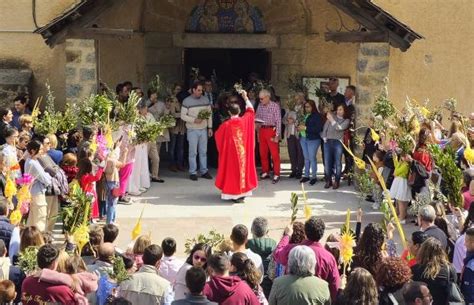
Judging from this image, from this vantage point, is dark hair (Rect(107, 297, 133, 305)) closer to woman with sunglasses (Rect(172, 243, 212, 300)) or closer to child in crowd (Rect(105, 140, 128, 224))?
woman with sunglasses (Rect(172, 243, 212, 300))

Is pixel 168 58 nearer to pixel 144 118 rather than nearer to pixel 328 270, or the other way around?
pixel 144 118

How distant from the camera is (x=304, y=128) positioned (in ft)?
50.3

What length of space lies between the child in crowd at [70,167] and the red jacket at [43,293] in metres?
4.50

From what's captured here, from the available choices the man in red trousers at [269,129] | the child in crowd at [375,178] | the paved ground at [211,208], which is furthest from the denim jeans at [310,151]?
the child in crowd at [375,178]

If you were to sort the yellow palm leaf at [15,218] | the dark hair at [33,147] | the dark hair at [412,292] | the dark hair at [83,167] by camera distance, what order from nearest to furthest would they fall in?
the dark hair at [412,292], the yellow palm leaf at [15,218], the dark hair at [33,147], the dark hair at [83,167]

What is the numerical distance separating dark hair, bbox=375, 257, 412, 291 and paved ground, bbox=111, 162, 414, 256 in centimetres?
445

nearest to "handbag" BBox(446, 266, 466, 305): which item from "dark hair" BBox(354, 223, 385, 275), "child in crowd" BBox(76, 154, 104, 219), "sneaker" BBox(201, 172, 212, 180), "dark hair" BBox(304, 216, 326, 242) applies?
"dark hair" BBox(354, 223, 385, 275)

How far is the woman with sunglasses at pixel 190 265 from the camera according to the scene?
8.06m

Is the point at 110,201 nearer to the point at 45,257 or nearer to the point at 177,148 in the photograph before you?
Result: the point at 177,148

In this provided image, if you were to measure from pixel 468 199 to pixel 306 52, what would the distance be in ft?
23.9

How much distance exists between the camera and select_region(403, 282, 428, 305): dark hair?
719cm

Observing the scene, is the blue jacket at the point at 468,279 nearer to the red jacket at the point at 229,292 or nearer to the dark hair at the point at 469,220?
the dark hair at the point at 469,220

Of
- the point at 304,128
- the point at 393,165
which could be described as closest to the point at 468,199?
the point at 393,165

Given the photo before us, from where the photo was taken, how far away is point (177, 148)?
16.6 metres
